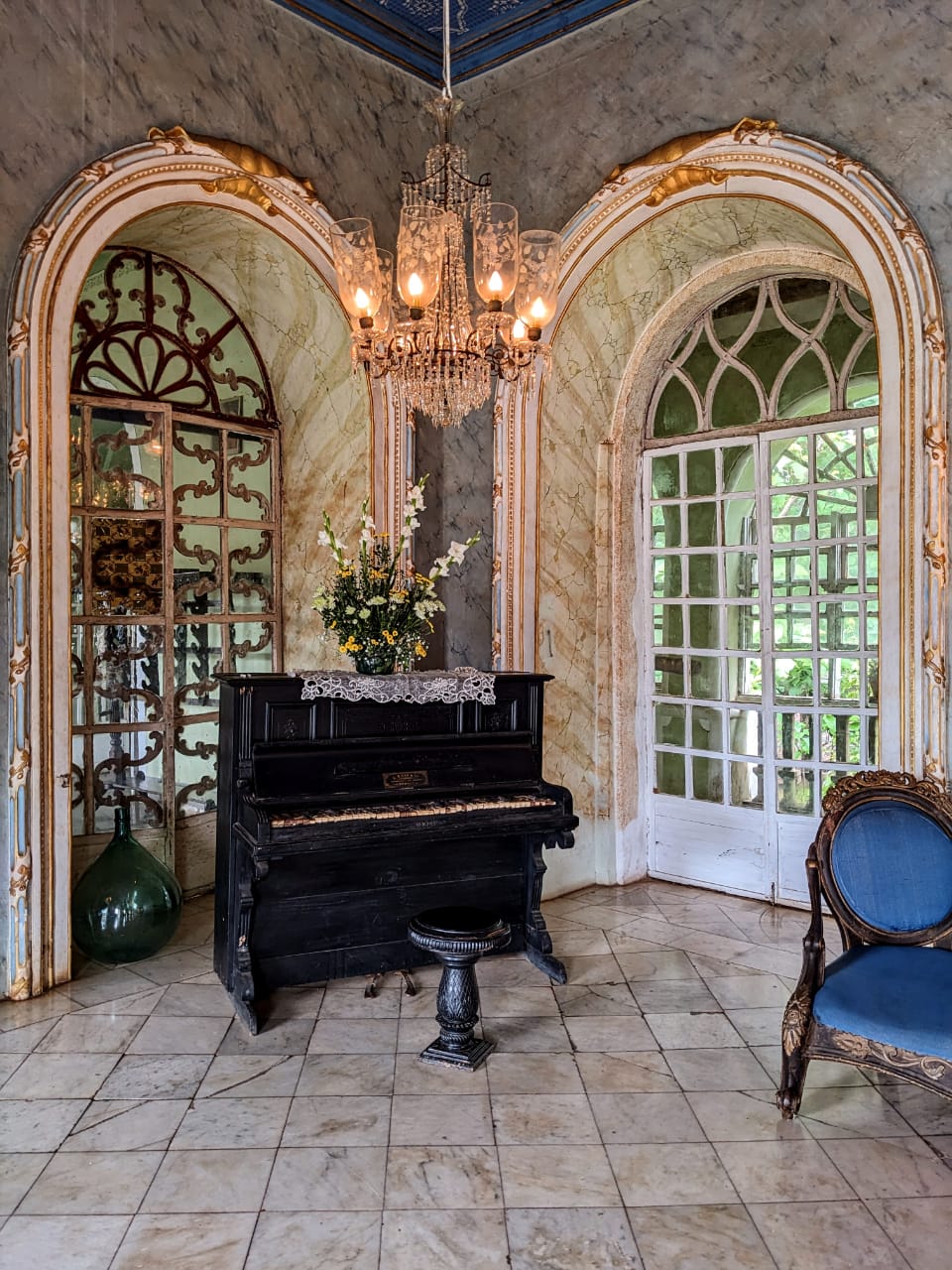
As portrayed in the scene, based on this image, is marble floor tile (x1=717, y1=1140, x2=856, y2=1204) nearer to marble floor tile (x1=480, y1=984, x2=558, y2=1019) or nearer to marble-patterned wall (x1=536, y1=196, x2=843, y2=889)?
marble floor tile (x1=480, y1=984, x2=558, y2=1019)

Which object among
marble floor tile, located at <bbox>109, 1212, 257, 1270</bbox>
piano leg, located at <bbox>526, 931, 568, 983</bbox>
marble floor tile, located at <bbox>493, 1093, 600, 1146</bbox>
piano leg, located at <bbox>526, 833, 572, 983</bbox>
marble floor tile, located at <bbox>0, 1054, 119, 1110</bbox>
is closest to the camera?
marble floor tile, located at <bbox>109, 1212, 257, 1270</bbox>

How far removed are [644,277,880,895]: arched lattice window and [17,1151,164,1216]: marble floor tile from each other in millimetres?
3614

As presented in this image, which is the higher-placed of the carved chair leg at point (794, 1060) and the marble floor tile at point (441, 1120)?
the carved chair leg at point (794, 1060)

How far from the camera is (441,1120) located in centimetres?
303

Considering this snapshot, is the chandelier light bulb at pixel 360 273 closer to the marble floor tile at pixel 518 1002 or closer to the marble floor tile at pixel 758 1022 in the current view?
the marble floor tile at pixel 518 1002

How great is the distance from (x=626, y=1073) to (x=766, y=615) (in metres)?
2.79

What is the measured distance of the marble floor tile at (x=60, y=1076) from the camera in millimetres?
3203

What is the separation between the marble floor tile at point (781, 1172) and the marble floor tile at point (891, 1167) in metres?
0.04

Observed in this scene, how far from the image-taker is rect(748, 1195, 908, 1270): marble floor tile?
237 cm

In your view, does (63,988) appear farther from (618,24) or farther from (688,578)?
(618,24)

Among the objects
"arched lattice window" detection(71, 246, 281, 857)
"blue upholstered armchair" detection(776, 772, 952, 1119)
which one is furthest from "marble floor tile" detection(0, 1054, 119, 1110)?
"blue upholstered armchair" detection(776, 772, 952, 1119)

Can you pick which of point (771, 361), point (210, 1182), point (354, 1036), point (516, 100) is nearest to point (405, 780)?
point (354, 1036)

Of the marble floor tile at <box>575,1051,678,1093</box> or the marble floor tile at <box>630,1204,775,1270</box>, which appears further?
the marble floor tile at <box>575,1051,678,1093</box>

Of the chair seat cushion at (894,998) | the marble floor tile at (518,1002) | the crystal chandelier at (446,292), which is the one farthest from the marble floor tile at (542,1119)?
the crystal chandelier at (446,292)
